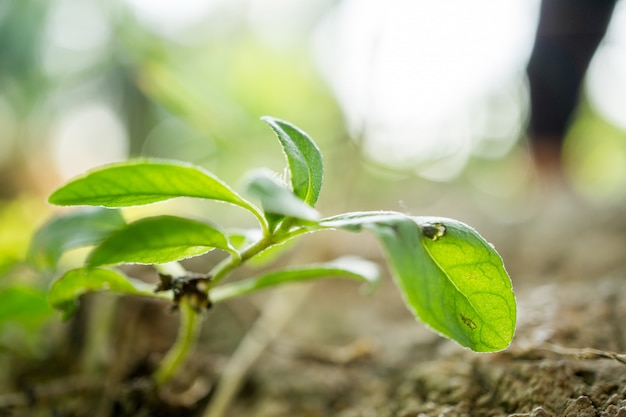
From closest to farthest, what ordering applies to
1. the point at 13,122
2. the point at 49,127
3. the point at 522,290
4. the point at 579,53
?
1. the point at 522,290
2. the point at 579,53
3. the point at 13,122
4. the point at 49,127

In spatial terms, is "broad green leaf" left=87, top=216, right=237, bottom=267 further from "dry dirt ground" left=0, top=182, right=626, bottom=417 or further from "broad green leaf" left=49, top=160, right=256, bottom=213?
"dry dirt ground" left=0, top=182, right=626, bottom=417

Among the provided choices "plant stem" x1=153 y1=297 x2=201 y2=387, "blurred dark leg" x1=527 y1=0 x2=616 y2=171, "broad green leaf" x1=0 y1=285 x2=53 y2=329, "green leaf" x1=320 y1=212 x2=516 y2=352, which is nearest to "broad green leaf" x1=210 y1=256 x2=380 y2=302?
"plant stem" x1=153 y1=297 x2=201 y2=387

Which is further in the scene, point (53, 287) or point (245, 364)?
point (245, 364)

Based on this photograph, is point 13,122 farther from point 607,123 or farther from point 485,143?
point 607,123

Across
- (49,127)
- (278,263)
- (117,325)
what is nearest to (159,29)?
(49,127)

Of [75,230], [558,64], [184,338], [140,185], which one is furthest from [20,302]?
[558,64]

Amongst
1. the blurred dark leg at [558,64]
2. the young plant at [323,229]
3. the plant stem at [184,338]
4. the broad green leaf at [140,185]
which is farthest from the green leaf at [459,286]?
the blurred dark leg at [558,64]
